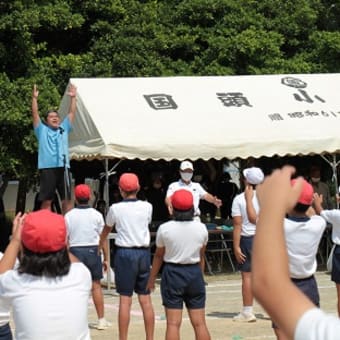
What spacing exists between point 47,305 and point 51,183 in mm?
7808

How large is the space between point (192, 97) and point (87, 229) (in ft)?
17.7

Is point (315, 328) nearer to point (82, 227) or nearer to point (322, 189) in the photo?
point (82, 227)

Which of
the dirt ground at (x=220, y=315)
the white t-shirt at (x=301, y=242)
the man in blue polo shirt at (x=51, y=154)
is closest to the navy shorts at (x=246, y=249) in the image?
the dirt ground at (x=220, y=315)

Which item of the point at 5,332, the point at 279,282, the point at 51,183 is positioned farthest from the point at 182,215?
the point at 279,282

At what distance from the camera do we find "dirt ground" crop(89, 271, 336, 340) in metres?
9.16

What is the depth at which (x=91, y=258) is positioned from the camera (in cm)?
941

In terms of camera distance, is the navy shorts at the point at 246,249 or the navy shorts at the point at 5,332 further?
the navy shorts at the point at 246,249

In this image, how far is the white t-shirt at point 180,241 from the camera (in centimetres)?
716

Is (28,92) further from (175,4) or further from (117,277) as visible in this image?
(117,277)

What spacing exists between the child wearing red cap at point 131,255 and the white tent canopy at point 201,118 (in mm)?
4115

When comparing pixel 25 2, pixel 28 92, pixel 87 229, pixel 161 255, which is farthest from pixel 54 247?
pixel 25 2

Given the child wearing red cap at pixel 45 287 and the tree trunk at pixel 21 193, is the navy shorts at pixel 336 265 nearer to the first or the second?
the child wearing red cap at pixel 45 287

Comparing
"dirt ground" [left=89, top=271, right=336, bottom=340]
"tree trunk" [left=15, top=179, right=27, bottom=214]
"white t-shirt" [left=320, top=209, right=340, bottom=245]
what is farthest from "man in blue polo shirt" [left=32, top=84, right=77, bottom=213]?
"tree trunk" [left=15, top=179, right=27, bottom=214]

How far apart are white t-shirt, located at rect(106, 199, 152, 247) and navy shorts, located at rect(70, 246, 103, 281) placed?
1.07m
